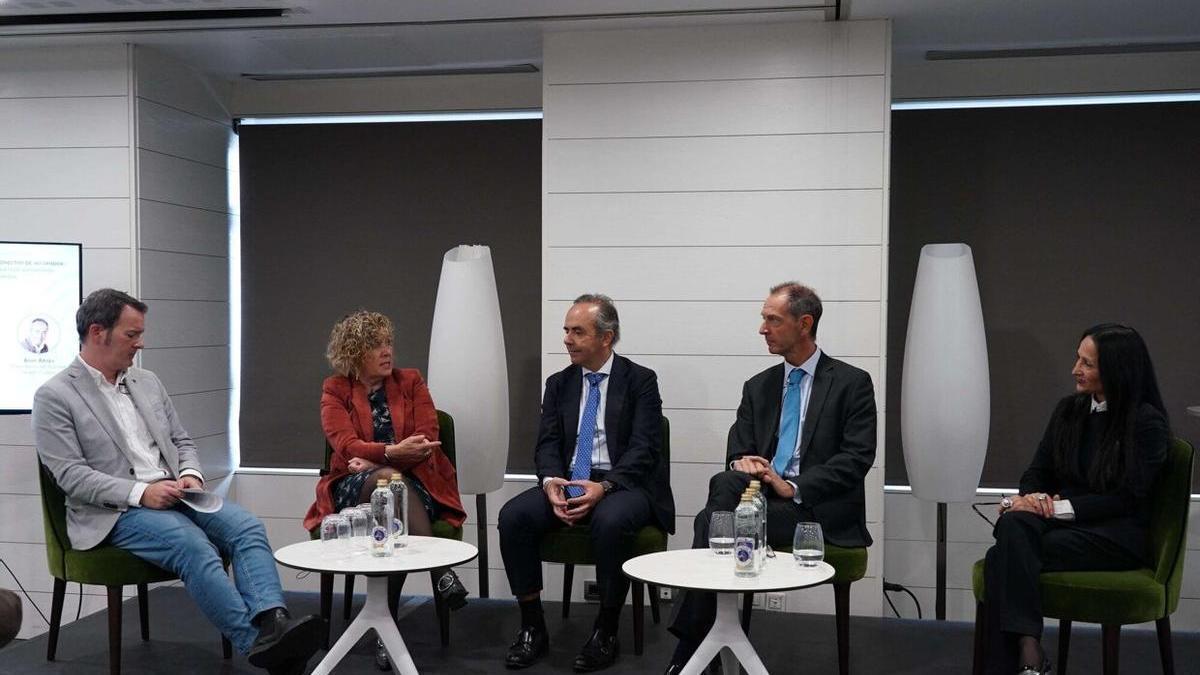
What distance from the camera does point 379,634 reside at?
368 cm

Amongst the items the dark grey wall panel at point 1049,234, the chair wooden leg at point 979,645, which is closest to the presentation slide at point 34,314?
the dark grey wall panel at point 1049,234

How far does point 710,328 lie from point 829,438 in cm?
103

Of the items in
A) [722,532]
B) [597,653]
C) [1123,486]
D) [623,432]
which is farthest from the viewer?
[623,432]

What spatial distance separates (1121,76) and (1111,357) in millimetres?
2091

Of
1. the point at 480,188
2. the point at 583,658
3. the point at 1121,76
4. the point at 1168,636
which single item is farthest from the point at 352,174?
the point at 1168,636

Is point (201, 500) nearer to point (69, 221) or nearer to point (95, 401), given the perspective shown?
point (95, 401)

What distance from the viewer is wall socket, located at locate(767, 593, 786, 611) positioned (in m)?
4.91

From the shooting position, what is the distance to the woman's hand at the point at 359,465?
4.37 meters

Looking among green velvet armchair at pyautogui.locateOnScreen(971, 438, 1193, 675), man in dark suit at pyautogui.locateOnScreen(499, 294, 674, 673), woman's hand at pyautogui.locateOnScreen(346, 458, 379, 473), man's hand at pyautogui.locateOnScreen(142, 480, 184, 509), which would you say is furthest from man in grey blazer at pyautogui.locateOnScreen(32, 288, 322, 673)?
green velvet armchair at pyautogui.locateOnScreen(971, 438, 1193, 675)

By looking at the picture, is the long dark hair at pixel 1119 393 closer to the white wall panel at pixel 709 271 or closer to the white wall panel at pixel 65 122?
the white wall panel at pixel 709 271

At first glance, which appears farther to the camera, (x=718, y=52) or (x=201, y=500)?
(x=718, y=52)

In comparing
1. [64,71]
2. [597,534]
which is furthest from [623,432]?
[64,71]

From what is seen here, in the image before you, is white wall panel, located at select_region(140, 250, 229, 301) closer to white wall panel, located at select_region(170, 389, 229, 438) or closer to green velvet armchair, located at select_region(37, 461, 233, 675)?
white wall panel, located at select_region(170, 389, 229, 438)

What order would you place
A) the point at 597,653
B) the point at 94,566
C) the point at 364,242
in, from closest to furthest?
the point at 94,566
the point at 597,653
the point at 364,242
